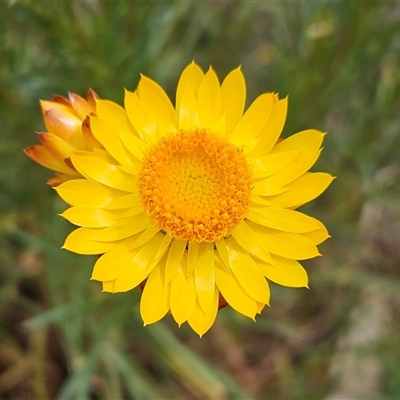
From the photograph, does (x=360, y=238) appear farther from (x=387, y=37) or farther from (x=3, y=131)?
(x=3, y=131)

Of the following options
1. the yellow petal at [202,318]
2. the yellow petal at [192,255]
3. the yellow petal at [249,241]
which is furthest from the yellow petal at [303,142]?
the yellow petal at [202,318]

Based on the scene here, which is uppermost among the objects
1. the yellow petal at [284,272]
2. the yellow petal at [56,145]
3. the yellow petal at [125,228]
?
the yellow petal at [56,145]

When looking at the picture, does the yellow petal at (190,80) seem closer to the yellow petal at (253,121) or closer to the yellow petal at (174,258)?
the yellow petal at (253,121)

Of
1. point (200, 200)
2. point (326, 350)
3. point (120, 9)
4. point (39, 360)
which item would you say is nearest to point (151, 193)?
point (200, 200)

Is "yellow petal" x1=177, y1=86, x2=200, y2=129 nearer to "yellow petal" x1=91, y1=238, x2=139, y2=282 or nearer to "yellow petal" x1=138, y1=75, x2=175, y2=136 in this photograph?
"yellow petal" x1=138, y1=75, x2=175, y2=136

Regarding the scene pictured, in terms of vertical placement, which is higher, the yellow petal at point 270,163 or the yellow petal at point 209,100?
the yellow petal at point 209,100

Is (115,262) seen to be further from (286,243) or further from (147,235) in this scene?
(286,243)

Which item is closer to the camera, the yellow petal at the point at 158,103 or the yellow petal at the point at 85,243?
the yellow petal at the point at 85,243
